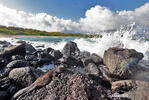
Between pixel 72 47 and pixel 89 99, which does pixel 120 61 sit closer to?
pixel 89 99

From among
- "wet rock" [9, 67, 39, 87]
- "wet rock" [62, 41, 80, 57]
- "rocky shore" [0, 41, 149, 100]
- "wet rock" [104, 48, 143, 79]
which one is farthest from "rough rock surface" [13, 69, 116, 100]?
"wet rock" [62, 41, 80, 57]

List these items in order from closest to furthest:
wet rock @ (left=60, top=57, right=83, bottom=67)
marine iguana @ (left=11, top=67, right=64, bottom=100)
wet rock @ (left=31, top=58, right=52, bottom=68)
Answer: marine iguana @ (left=11, top=67, right=64, bottom=100), wet rock @ (left=31, top=58, right=52, bottom=68), wet rock @ (left=60, top=57, right=83, bottom=67)

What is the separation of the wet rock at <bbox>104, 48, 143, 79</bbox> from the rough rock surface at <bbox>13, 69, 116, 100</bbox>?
318 centimetres

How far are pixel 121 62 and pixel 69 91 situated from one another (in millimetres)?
3879

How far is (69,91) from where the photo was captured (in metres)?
1.96

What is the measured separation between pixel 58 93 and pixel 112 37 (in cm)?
888

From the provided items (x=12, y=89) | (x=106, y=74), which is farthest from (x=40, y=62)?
(x=12, y=89)

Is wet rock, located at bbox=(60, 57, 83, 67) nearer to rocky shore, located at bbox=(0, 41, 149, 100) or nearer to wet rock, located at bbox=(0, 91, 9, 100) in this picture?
rocky shore, located at bbox=(0, 41, 149, 100)

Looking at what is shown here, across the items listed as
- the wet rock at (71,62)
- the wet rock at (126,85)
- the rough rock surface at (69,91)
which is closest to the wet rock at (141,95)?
the rough rock surface at (69,91)

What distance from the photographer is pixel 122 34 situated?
33.3 ft

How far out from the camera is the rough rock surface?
187 cm

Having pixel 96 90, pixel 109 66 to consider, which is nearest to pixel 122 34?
pixel 109 66

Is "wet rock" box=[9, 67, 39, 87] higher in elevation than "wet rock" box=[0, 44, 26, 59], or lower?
higher

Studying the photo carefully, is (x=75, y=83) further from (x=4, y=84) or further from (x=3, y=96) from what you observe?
(x=4, y=84)
